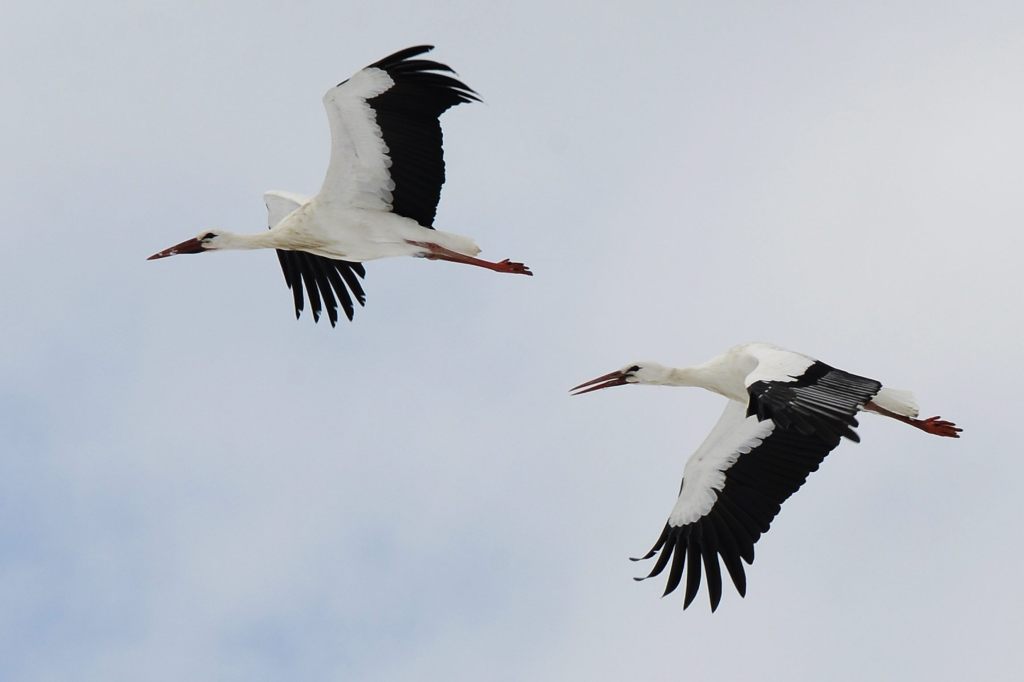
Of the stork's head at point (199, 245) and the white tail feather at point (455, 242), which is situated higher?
the white tail feather at point (455, 242)

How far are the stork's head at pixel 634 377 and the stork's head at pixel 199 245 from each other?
3064 mm

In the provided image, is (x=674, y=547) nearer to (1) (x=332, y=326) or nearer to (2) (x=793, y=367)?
(2) (x=793, y=367)

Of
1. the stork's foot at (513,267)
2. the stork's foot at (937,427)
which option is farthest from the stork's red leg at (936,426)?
the stork's foot at (513,267)

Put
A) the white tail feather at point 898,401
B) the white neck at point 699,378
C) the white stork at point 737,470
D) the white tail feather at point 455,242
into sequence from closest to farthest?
the white stork at point 737,470, the white tail feather at point 898,401, the white neck at point 699,378, the white tail feather at point 455,242

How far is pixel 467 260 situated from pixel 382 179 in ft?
2.91

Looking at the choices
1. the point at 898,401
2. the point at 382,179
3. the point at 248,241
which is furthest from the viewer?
the point at 248,241

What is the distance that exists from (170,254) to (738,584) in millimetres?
5197

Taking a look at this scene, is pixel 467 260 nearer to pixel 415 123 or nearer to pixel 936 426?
pixel 415 123

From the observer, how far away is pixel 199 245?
14.7m

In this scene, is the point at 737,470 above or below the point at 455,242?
below

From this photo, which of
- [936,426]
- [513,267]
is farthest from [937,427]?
[513,267]

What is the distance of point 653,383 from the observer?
13883 millimetres

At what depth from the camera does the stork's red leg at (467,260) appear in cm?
1377

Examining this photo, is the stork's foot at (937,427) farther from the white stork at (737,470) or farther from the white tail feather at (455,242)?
the white tail feather at (455,242)
